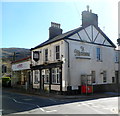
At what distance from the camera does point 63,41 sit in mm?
19281

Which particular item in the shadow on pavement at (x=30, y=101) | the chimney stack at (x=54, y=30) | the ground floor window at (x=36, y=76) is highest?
the chimney stack at (x=54, y=30)

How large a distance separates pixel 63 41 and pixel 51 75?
15.0 ft

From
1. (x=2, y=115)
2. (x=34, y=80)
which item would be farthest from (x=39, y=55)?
(x=2, y=115)

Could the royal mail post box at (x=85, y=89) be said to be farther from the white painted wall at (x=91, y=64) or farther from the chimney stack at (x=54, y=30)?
the chimney stack at (x=54, y=30)

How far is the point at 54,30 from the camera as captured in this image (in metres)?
26.5

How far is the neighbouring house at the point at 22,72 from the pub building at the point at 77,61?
224 centimetres

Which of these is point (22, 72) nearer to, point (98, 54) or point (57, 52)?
point (57, 52)

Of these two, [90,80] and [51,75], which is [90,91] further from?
[51,75]

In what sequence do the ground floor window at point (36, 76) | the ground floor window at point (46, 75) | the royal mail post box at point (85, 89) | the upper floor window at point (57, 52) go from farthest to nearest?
the ground floor window at point (36, 76)
the ground floor window at point (46, 75)
the upper floor window at point (57, 52)
the royal mail post box at point (85, 89)

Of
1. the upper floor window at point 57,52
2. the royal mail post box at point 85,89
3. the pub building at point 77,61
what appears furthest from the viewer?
the upper floor window at point 57,52

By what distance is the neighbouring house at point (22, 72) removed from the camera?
26.8 meters

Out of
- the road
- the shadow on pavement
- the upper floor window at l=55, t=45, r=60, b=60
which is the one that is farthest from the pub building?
the road

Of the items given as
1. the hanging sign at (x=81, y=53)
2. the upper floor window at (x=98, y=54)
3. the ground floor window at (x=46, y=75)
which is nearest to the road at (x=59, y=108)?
the hanging sign at (x=81, y=53)

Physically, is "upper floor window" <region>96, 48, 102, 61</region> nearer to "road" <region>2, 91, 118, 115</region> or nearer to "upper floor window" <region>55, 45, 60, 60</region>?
"upper floor window" <region>55, 45, 60, 60</region>
